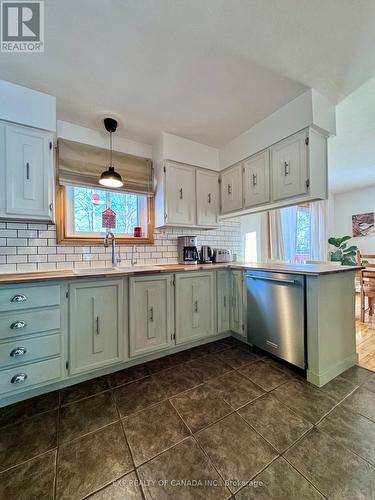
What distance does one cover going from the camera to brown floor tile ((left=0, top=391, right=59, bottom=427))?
54.2 inches

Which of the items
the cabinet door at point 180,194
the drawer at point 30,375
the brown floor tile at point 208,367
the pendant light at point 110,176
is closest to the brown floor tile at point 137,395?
the brown floor tile at point 208,367

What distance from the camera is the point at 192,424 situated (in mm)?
1298

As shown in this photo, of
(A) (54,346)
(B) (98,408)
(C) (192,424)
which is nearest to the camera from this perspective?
(C) (192,424)

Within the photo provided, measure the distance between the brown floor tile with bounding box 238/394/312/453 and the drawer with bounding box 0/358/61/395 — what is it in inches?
55.2

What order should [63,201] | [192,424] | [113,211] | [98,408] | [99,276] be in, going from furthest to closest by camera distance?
1. [113,211]
2. [63,201]
3. [99,276]
4. [98,408]
5. [192,424]

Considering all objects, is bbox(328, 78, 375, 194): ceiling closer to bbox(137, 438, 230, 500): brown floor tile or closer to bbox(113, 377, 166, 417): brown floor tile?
bbox(137, 438, 230, 500): brown floor tile

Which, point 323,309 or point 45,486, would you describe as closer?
point 45,486

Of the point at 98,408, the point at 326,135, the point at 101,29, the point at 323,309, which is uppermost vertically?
the point at 101,29

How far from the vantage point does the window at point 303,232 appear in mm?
5281

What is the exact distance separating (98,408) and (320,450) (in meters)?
1.38

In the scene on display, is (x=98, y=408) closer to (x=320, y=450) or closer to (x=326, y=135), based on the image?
(x=320, y=450)

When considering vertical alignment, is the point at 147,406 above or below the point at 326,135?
below

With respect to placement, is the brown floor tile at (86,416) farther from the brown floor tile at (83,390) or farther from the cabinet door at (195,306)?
the cabinet door at (195,306)

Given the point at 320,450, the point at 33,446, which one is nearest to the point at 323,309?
the point at 320,450
